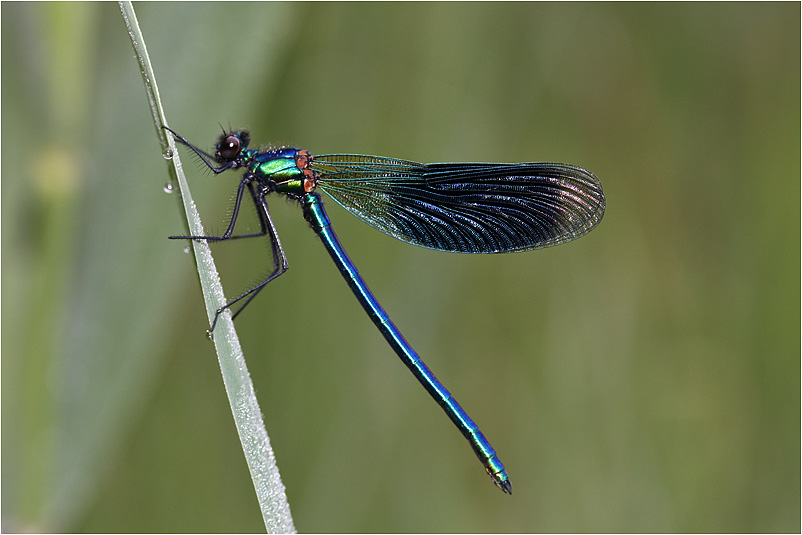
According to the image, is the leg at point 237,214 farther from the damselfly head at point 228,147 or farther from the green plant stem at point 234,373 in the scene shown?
the green plant stem at point 234,373

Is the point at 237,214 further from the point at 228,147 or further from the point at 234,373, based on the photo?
the point at 234,373

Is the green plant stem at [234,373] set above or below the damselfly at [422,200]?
below

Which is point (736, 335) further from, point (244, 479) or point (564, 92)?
point (244, 479)

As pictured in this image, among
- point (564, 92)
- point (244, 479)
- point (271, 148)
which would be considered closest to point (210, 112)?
point (271, 148)

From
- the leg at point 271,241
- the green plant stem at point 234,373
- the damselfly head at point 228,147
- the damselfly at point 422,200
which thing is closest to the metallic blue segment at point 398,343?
the damselfly at point 422,200

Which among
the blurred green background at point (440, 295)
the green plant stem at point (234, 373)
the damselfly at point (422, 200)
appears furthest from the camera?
the damselfly at point (422, 200)

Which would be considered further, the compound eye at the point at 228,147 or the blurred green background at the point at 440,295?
the compound eye at the point at 228,147
